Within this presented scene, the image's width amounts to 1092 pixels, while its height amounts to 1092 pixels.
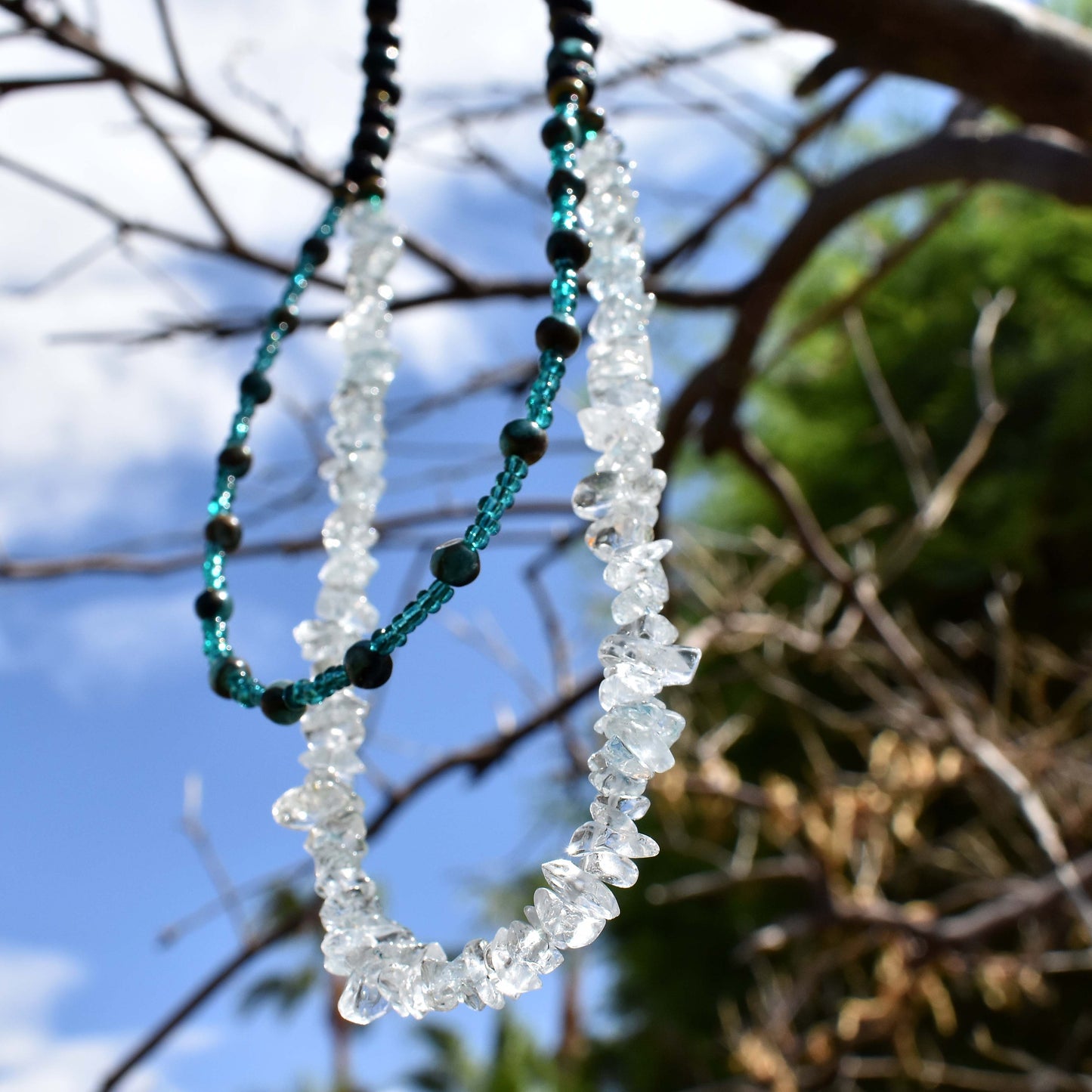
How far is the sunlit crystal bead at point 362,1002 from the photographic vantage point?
18.6 inches

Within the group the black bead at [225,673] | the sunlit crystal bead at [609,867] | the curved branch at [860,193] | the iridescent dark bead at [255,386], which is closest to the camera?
the sunlit crystal bead at [609,867]

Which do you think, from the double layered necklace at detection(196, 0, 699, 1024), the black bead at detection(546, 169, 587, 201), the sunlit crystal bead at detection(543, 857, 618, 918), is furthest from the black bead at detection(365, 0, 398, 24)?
the sunlit crystal bead at detection(543, 857, 618, 918)

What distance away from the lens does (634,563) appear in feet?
1.59

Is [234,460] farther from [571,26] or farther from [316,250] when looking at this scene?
[571,26]

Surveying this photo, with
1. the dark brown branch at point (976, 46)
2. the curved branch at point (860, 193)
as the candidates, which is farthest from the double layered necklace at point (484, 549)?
the curved branch at point (860, 193)

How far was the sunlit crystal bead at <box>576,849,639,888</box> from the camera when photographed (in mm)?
455

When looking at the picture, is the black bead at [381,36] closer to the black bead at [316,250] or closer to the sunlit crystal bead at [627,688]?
the black bead at [316,250]

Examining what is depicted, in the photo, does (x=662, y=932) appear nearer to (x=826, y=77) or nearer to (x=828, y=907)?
(x=828, y=907)

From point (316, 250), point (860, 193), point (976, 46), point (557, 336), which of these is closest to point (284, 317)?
point (316, 250)

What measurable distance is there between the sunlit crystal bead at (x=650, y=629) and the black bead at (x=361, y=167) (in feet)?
1.31

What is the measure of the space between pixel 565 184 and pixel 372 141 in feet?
0.69

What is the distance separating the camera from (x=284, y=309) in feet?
2.30

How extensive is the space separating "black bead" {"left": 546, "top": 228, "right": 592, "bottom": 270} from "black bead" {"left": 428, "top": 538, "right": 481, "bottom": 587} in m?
0.17

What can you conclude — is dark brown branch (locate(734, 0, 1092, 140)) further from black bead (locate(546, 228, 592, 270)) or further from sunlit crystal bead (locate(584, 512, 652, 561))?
sunlit crystal bead (locate(584, 512, 652, 561))
